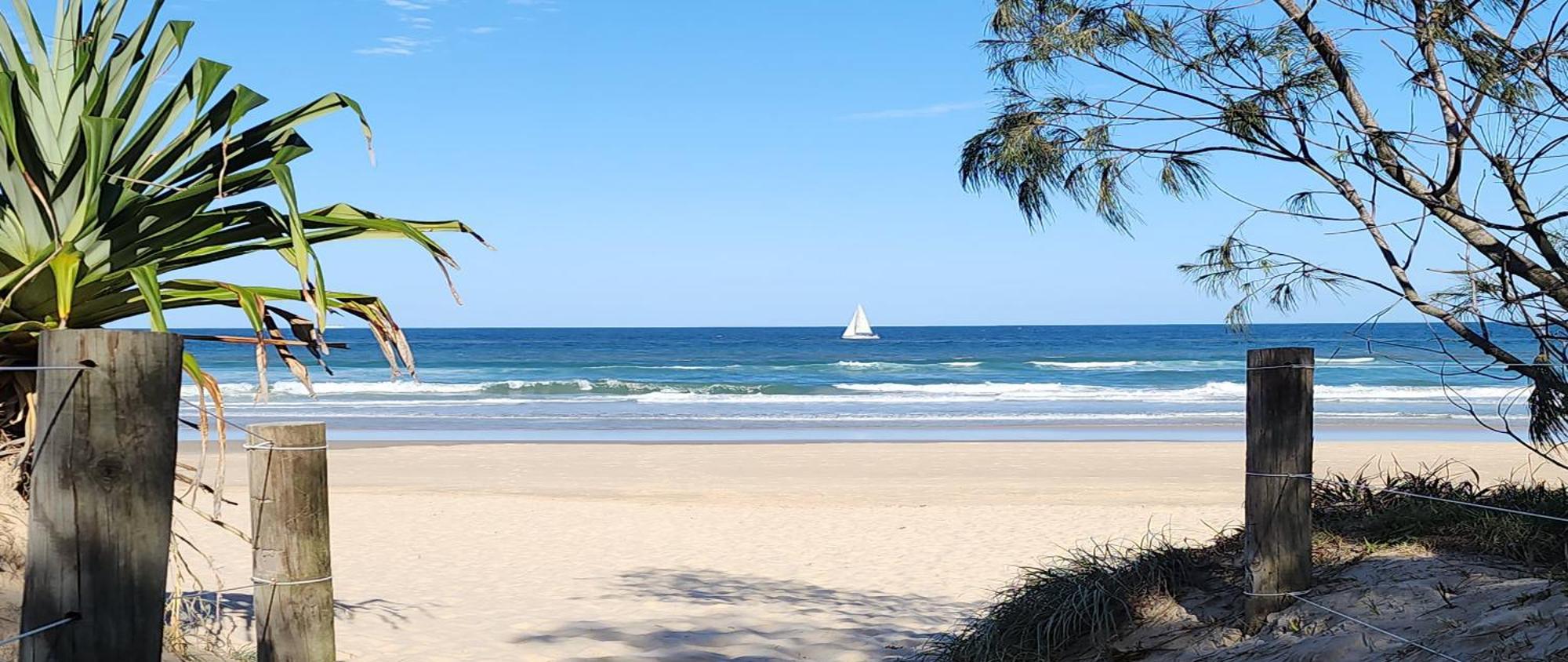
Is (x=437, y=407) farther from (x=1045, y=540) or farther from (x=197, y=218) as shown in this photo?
(x=197, y=218)

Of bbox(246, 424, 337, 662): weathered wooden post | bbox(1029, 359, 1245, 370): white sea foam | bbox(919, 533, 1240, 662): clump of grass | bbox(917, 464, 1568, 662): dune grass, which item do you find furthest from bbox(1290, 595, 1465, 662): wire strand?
bbox(1029, 359, 1245, 370): white sea foam

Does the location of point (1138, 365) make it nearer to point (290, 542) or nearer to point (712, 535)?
point (712, 535)

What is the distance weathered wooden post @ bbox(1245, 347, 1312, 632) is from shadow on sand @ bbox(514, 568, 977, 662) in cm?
215

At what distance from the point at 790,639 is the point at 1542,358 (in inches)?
142

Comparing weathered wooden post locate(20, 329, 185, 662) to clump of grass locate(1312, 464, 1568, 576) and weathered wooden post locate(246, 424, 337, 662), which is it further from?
clump of grass locate(1312, 464, 1568, 576)

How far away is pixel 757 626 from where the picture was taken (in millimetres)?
6727

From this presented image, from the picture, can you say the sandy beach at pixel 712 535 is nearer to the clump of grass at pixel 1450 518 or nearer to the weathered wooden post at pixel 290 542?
the weathered wooden post at pixel 290 542

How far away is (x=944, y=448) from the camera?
18484 millimetres

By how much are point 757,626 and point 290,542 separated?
125 inches

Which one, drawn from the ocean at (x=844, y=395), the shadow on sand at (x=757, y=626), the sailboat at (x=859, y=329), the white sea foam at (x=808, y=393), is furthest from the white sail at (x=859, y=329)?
the shadow on sand at (x=757, y=626)

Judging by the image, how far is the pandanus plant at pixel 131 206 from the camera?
361 cm

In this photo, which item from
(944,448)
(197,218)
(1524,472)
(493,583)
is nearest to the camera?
(197,218)

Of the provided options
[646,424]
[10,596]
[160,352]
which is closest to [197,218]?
[10,596]

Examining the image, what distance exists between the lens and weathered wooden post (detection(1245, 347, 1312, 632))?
397 cm
